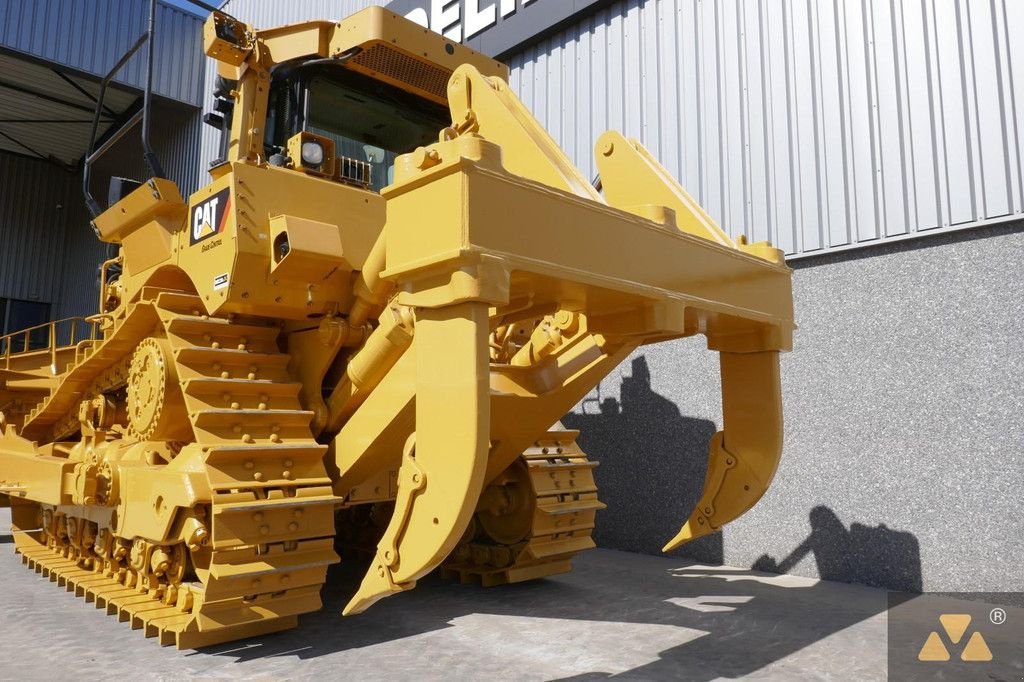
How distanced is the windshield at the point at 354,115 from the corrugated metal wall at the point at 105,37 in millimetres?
10790

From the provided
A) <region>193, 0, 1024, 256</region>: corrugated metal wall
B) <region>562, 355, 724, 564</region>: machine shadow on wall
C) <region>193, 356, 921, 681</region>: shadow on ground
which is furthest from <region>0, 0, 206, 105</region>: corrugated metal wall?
<region>193, 356, 921, 681</region>: shadow on ground

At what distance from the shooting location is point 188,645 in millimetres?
3555

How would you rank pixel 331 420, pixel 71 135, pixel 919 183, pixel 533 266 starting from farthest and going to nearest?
pixel 71 135 → pixel 919 183 → pixel 331 420 → pixel 533 266

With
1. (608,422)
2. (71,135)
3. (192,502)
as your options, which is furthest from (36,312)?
(192,502)

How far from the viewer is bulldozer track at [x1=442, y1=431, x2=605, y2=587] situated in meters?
4.97

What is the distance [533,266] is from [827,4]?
491cm

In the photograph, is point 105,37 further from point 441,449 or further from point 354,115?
point 441,449

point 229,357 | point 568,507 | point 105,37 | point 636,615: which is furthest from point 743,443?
point 105,37

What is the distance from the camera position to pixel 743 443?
367 cm

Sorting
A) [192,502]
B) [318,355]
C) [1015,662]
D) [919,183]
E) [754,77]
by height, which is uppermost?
[754,77]

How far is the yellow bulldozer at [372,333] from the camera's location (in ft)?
8.15

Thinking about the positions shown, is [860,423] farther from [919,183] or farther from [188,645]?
[188,645]

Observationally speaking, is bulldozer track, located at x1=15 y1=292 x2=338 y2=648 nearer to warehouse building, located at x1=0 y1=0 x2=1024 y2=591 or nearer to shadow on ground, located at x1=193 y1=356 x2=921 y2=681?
shadow on ground, located at x1=193 y1=356 x2=921 y2=681

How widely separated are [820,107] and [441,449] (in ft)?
16.3
